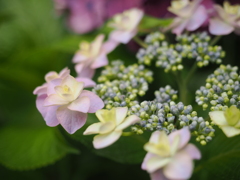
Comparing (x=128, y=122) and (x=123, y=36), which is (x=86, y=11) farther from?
(x=128, y=122)

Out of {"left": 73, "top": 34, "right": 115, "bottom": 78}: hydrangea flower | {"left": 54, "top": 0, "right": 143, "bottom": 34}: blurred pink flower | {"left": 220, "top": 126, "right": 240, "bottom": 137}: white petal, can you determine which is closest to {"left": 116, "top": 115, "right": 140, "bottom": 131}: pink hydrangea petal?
{"left": 220, "top": 126, "right": 240, "bottom": 137}: white petal

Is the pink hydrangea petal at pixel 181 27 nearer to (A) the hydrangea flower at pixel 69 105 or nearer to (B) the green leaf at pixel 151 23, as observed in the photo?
(B) the green leaf at pixel 151 23

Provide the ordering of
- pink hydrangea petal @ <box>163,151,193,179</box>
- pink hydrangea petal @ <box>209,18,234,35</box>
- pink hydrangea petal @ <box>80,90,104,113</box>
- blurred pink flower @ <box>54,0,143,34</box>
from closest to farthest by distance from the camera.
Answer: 1. pink hydrangea petal @ <box>163,151,193,179</box>
2. pink hydrangea petal @ <box>80,90,104,113</box>
3. pink hydrangea petal @ <box>209,18,234,35</box>
4. blurred pink flower @ <box>54,0,143,34</box>

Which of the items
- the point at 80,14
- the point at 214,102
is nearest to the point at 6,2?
the point at 80,14

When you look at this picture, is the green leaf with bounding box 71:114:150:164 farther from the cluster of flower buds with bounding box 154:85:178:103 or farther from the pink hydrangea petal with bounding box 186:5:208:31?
the pink hydrangea petal with bounding box 186:5:208:31

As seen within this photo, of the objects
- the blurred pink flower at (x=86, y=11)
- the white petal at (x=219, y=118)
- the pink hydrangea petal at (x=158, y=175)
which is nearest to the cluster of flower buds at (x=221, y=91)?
the white petal at (x=219, y=118)

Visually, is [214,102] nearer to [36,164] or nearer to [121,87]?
[121,87]
